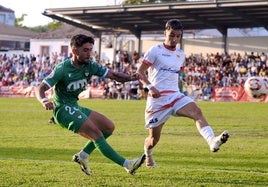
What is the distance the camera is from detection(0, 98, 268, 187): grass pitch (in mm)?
8984

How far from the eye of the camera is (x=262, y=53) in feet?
145

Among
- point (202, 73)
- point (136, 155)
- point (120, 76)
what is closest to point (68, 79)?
point (120, 76)

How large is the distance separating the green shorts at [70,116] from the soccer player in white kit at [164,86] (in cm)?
148

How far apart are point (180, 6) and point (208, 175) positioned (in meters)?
37.2

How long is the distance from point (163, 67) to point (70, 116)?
217 centimetres

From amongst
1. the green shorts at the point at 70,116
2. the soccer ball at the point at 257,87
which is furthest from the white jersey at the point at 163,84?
the soccer ball at the point at 257,87

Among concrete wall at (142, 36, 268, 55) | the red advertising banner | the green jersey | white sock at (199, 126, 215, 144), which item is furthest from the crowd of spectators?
the green jersey

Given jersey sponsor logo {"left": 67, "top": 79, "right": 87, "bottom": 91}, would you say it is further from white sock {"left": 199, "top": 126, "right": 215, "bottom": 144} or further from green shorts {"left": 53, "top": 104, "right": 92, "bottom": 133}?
white sock {"left": 199, "top": 126, "right": 215, "bottom": 144}

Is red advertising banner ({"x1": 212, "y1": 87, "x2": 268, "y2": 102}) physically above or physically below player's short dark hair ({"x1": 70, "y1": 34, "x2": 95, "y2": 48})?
below

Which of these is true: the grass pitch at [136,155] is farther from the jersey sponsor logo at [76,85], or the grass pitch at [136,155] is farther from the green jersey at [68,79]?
the jersey sponsor logo at [76,85]

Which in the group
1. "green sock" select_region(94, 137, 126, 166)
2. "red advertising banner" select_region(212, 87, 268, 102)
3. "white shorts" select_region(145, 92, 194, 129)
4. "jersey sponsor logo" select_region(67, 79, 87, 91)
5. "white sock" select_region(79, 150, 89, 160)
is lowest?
"red advertising banner" select_region(212, 87, 268, 102)

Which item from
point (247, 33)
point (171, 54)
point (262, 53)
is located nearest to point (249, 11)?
point (262, 53)

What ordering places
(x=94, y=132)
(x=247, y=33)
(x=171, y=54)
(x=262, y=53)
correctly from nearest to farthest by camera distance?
(x=94, y=132), (x=171, y=54), (x=262, y=53), (x=247, y=33)

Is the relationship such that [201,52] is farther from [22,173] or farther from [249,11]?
[22,173]
